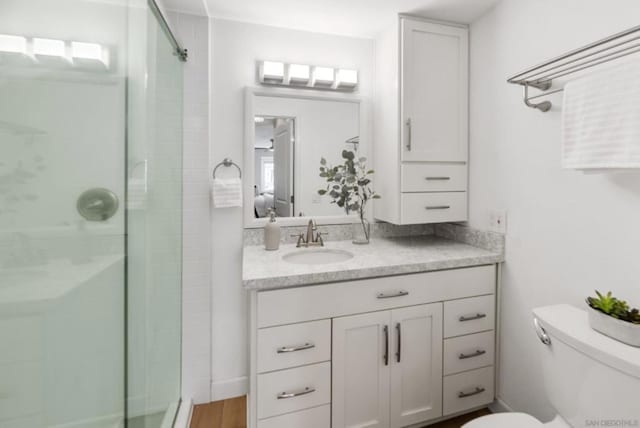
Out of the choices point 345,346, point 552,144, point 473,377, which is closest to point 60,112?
point 345,346

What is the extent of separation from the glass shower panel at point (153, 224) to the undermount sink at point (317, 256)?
→ 634mm

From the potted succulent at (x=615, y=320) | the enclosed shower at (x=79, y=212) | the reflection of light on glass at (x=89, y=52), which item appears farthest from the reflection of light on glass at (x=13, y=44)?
the potted succulent at (x=615, y=320)

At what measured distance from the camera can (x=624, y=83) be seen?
98cm

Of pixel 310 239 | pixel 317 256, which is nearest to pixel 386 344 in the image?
pixel 317 256

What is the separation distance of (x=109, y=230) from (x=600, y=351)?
1463mm

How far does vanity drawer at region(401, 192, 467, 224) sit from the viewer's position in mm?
1711

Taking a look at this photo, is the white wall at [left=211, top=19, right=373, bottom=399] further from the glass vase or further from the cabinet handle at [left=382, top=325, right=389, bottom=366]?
the cabinet handle at [left=382, top=325, right=389, bottom=366]

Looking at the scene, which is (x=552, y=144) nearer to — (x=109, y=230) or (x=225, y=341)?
(x=109, y=230)

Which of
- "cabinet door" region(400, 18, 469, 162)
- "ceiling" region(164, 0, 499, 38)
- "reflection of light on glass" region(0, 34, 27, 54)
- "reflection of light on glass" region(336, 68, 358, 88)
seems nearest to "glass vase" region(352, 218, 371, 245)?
"cabinet door" region(400, 18, 469, 162)

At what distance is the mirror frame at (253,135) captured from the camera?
1.75 meters

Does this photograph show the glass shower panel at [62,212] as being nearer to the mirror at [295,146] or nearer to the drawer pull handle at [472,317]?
the mirror at [295,146]

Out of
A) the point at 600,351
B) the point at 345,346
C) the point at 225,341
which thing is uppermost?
the point at 600,351

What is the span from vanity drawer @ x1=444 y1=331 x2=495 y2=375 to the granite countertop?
1.24ft

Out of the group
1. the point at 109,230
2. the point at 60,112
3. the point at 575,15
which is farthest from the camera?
the point at 575,15
